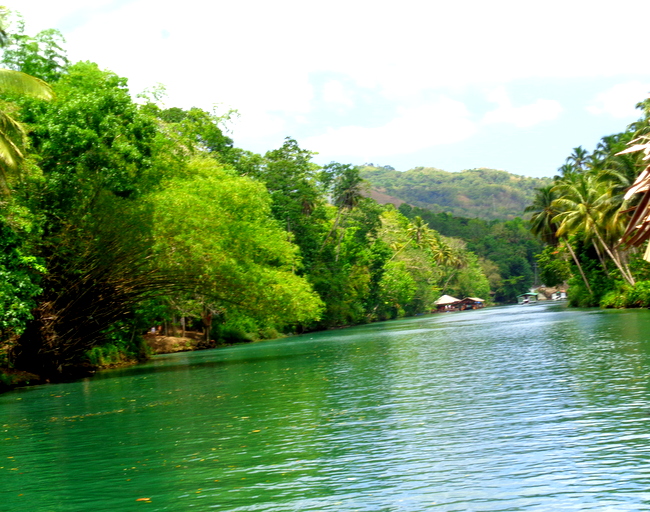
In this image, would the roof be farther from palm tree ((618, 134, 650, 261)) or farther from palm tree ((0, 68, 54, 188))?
palm tree ((618, 134, 650, 261))

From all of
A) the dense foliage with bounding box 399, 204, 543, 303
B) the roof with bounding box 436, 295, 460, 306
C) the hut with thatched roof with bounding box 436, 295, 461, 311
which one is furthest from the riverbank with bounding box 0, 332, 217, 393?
the dense foliage with bounding box 399, 204, 543, 303

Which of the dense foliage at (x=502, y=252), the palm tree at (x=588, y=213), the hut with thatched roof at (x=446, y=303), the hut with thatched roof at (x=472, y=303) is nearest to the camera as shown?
the palm tree at (x=588, y=213)

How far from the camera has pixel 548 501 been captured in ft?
26.7

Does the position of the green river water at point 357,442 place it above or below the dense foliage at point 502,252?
below

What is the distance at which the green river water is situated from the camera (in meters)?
8.97

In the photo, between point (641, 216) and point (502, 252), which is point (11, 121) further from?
point (502, 252)

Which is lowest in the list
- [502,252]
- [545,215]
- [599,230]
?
[599,230]

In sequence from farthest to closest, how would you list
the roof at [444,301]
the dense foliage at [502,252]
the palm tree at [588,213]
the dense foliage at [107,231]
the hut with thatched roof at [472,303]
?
the dense foliage at [502,252]
the hut with thatched roof at [472,303]
the roof at [444,301]
the palm tree at [588,213]
the dense foliage at [107,231]

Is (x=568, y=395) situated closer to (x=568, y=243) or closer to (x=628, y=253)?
(x=628, y=253)

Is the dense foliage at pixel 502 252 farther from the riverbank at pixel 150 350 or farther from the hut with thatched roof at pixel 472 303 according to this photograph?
the riverbank at pixel 150 350

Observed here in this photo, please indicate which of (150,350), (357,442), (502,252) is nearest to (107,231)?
(150,350)

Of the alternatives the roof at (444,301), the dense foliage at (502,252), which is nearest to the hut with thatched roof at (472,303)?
the roof at (444,301)

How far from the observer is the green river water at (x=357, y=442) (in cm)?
897

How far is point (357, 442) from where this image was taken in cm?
1221
